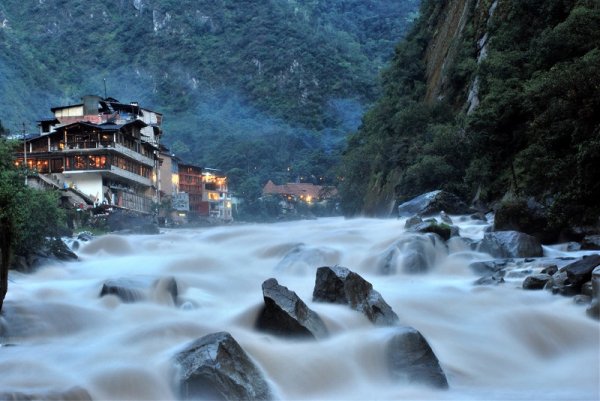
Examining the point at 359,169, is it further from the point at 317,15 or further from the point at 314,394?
the point at 317,15

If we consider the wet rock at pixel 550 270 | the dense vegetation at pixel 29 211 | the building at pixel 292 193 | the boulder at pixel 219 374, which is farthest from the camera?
the building at pixel 292 193

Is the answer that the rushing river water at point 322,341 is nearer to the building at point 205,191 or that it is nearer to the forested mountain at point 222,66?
the building at point 205,191

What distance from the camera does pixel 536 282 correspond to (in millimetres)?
14219

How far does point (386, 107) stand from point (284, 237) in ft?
80.7

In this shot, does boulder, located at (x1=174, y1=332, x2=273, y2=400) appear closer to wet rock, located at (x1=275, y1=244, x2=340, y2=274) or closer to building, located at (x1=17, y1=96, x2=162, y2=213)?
wet rock, located at (x1=275, y1=244, x2=340, y2=274)

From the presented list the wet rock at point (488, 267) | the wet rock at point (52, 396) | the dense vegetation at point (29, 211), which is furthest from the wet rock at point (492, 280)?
the dense vegetation at point (29, 211)

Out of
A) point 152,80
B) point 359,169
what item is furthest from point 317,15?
point 359,169

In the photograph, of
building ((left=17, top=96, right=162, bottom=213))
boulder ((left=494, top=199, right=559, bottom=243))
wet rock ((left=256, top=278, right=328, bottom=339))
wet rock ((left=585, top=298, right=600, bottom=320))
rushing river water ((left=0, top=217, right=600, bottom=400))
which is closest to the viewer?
rushing river water ((left=0, top=217, right=600, bottom=400))

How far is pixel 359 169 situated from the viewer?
54469mm

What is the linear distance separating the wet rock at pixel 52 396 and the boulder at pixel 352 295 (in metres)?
5.85

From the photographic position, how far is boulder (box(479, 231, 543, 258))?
17.9m

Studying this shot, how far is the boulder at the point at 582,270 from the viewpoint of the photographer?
13148 mm

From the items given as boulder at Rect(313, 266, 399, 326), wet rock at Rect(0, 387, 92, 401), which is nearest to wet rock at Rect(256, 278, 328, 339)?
boulder at Rect(313, 266, 399, 326)

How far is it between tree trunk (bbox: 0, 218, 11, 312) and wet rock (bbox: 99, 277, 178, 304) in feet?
8.29
